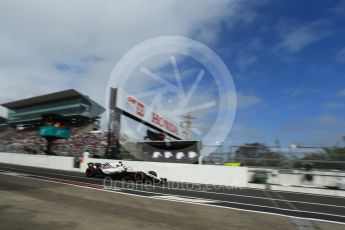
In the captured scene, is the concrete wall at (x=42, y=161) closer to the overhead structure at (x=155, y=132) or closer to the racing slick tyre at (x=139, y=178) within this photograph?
the overhead structure at (x=155, y=132)

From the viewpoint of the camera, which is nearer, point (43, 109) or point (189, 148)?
point (189, 148)

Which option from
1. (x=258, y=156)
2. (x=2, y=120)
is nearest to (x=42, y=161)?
(x=258, y=156)

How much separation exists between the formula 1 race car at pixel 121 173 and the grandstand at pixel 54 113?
2200 cm

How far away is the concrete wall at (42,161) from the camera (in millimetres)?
32250

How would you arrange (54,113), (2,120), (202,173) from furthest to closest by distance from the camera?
(2,120), (54,113), (202,173)

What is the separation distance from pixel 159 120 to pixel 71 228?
103 feet

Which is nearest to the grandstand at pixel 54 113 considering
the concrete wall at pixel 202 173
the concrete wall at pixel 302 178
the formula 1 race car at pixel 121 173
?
the concrete wall at pixel 202 173

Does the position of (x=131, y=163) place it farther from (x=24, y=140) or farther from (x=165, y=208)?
(x=24, y=140)

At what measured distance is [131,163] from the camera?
1053 inches

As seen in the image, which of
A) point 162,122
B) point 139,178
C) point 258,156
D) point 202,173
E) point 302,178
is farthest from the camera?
point 162,122

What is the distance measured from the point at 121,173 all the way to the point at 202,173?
5146 millimetres

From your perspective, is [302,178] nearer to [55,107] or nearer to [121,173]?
[121,173]

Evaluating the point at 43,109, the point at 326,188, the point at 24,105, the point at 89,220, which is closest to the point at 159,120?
the point at 326,188

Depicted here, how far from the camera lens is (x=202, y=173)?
21.5m
